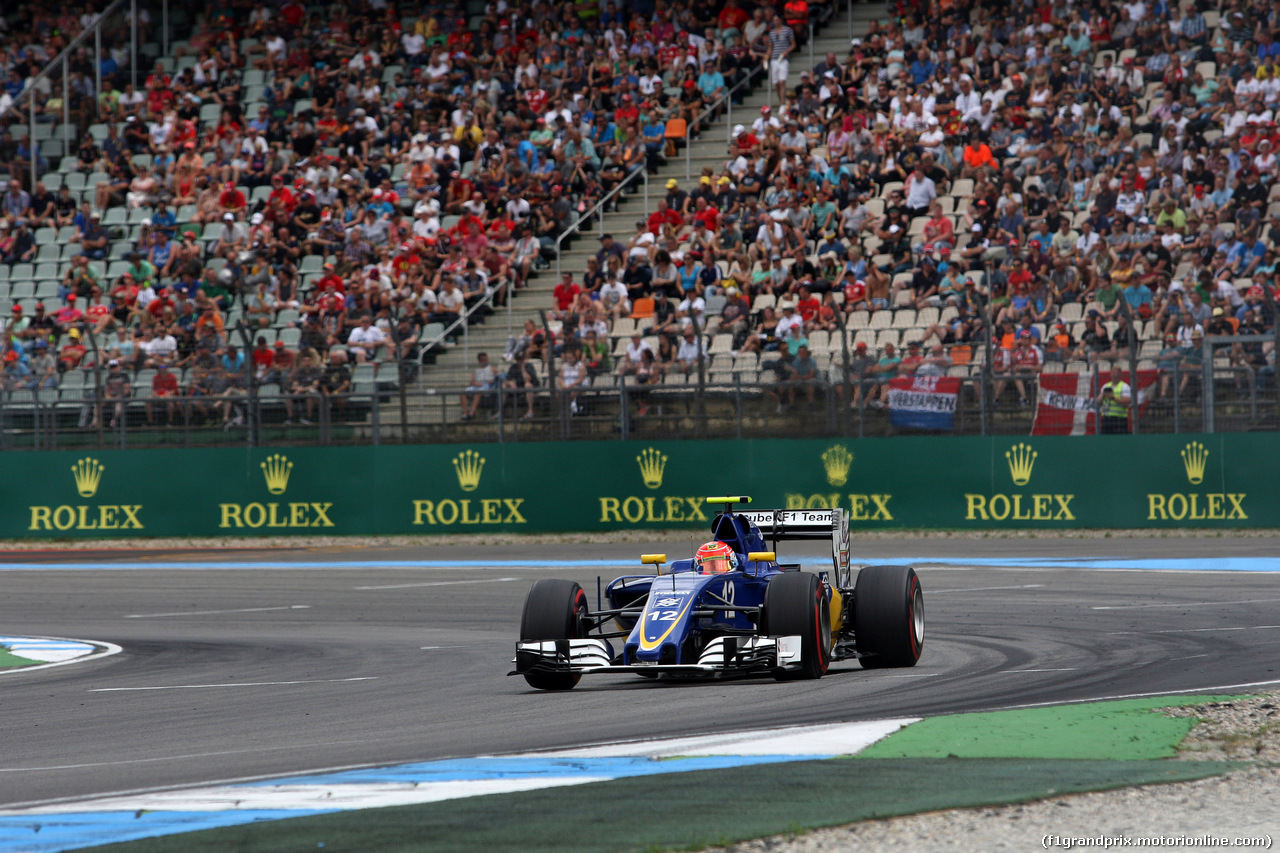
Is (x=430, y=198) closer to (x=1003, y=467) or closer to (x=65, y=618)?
(x=1003, y=467)

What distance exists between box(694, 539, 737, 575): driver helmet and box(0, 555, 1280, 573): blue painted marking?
582 centimetres

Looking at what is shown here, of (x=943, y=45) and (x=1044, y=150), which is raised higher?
(x=943, y=45)

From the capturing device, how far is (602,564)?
19.5m

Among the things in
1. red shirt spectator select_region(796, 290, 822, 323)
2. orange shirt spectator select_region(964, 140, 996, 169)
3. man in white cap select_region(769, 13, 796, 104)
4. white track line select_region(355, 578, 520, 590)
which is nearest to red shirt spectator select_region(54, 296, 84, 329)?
white track line select_region(355, 578, 520, 590)

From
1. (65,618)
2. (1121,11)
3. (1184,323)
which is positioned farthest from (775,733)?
(1121,11)

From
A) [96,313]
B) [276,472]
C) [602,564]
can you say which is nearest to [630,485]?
[602,564]

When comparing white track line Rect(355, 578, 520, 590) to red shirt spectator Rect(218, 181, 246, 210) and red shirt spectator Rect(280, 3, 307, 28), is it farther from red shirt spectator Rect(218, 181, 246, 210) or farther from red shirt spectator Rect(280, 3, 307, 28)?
red shirt spectator Rect(280, 3, 307, 28)

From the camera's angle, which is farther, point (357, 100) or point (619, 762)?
point (357, 100)

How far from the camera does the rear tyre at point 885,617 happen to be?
10.2 m

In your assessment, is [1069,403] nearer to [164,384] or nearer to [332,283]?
[332,283]

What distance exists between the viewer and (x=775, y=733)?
24.2 ft

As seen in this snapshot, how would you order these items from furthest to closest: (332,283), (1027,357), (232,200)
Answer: (232,200)
(332,283)
(1027,357)

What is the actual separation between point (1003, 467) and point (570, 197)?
393 inches

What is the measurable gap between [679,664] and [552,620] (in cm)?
90
